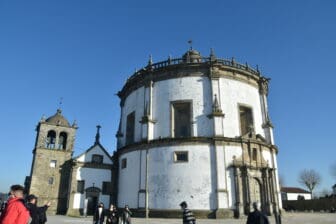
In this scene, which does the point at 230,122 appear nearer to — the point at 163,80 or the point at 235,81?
the point at 235,81

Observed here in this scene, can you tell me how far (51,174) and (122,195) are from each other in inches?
387

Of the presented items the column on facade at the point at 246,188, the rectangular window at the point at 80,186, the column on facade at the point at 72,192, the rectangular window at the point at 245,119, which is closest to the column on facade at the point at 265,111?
the rectangular window at the point at 245,119

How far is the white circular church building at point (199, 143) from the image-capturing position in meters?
23.0

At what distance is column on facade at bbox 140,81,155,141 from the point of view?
26.1 m

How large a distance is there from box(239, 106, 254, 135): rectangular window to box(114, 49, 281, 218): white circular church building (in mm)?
95

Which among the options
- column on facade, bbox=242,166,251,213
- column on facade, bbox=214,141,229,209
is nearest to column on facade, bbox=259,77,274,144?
column on facade, bbox=242,166,251,213

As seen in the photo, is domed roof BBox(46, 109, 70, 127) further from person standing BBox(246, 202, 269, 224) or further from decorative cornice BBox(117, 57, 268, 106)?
person standing BBox(246, 202, 269, 224)

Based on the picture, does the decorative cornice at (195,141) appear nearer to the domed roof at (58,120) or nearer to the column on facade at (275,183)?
the column on facade at (275,183)

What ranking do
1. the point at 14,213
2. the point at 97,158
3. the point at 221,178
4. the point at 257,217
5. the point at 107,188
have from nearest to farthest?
the point at 14,213
the point at 257,217
the point at 221,178
the point at 107,188
the point at 97,158

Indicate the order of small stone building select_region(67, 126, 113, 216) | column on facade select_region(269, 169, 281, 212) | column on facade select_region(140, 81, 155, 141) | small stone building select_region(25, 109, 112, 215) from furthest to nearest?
1. small stone building select_region(25, 109, 112, 215)
2. small stone building select_region(67, 126, 113, 216)
3. column on facade select_region(140, 81, 155, 141)
4. column on facade select_region(269, 169, 281, 212)

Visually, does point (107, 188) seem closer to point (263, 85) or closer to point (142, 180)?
point (142, 180)

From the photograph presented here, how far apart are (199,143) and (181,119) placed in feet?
11.7

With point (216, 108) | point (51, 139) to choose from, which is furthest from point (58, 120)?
point (216, 108)

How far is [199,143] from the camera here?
2408 cm
